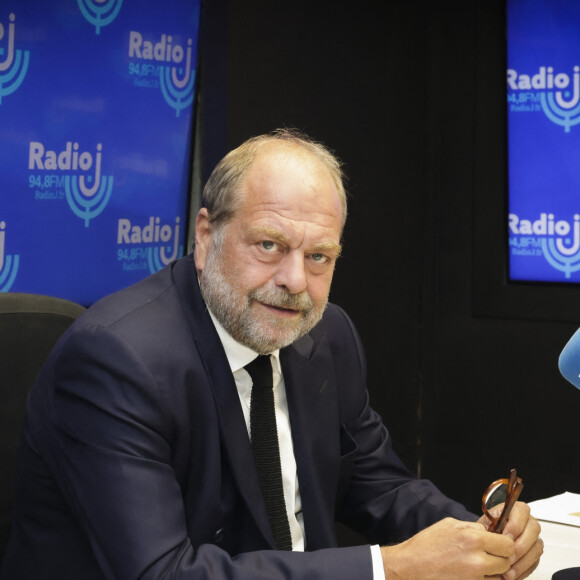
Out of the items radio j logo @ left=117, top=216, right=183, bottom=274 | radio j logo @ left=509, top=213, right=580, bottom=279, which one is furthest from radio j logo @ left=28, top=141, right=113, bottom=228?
radio j logo @ left=509, top=213, right=580, bottom=279

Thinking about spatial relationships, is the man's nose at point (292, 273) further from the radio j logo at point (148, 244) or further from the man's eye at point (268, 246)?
the radio j logo at point (148, 244)

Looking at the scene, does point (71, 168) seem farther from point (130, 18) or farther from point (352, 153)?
point (352, 153)

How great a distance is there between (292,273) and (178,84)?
1.61 metres

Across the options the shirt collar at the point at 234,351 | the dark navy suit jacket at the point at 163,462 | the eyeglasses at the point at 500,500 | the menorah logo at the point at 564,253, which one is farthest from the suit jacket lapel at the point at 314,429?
the menorah logo at the point at 564,253

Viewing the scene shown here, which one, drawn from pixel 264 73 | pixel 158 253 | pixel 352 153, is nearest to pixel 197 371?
pixel 158 253

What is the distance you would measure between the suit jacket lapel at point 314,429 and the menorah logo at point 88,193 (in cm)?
111

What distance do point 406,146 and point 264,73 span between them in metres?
0.99

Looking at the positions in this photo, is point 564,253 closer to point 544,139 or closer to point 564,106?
point 544,139

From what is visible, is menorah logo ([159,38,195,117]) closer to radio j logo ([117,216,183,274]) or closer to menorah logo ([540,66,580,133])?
radio j logo ([117,216,183,274])

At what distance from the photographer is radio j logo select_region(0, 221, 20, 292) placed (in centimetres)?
265

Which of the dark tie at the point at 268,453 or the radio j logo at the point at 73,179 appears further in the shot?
the radio j logo at the point at 73,179

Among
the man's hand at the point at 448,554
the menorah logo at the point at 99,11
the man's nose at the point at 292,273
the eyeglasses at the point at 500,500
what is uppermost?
the menorah logo at the point at 99,11

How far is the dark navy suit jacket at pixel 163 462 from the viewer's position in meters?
1.52

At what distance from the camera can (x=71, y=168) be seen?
2.82m
